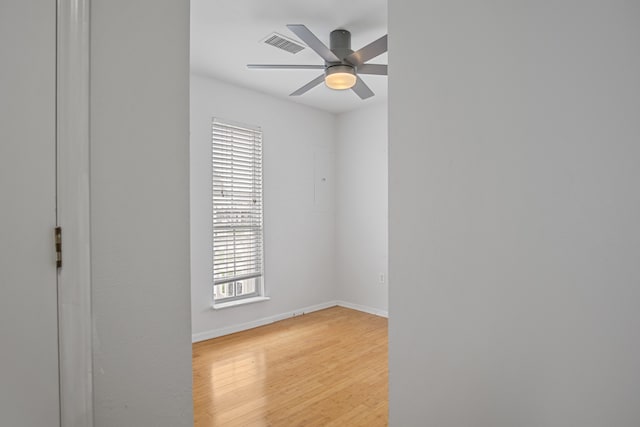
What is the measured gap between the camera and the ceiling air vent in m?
2.80

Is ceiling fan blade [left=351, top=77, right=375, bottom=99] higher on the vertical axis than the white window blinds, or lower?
higher

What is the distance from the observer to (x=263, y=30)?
8.89 feet

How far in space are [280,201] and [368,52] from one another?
7.64 ft

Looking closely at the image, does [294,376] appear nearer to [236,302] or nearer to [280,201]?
[236,302]

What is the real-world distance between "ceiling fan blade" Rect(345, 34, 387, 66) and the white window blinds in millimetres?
1831

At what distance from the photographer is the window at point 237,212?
12.4 ft
